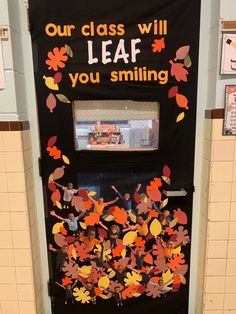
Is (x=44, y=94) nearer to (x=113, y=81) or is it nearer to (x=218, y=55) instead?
(x=113, y=81)

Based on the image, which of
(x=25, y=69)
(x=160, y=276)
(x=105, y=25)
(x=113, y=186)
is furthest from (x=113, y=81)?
(x=160, y=276)

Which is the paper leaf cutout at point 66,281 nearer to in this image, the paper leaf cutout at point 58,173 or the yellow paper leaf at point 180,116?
the paper leaf cutout at point 58,173

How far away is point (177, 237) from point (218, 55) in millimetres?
1233

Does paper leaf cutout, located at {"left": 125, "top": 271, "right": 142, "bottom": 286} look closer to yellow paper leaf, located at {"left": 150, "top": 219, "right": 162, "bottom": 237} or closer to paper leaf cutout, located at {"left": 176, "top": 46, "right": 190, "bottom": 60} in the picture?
yellow paper leaf, located at {"left": 150, "top": 219, "right": 162, "bottom": 237}

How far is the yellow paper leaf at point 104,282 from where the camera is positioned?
2006 mm

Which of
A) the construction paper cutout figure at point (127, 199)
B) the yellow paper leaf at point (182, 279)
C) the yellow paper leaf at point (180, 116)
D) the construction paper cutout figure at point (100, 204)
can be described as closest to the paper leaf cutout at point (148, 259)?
the yellow paper leaf at point (182, 279)

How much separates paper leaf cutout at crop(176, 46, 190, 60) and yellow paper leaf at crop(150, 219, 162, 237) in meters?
1.10

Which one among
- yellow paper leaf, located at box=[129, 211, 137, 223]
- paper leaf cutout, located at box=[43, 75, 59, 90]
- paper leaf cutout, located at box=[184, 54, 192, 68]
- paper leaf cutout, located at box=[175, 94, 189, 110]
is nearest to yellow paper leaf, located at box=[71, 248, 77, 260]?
yellow paper leaf, located at box=[129, 211, 137, 223]

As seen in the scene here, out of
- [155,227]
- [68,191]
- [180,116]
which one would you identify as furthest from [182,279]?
[180,116]

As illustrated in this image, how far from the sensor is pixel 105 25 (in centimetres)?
172

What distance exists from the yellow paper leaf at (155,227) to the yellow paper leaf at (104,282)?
0.48 m

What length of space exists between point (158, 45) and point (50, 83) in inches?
28.8

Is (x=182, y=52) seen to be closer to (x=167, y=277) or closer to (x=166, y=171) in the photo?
(x=166, y=171)

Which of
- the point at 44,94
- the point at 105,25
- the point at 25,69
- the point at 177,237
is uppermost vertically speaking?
the point at 105,25
